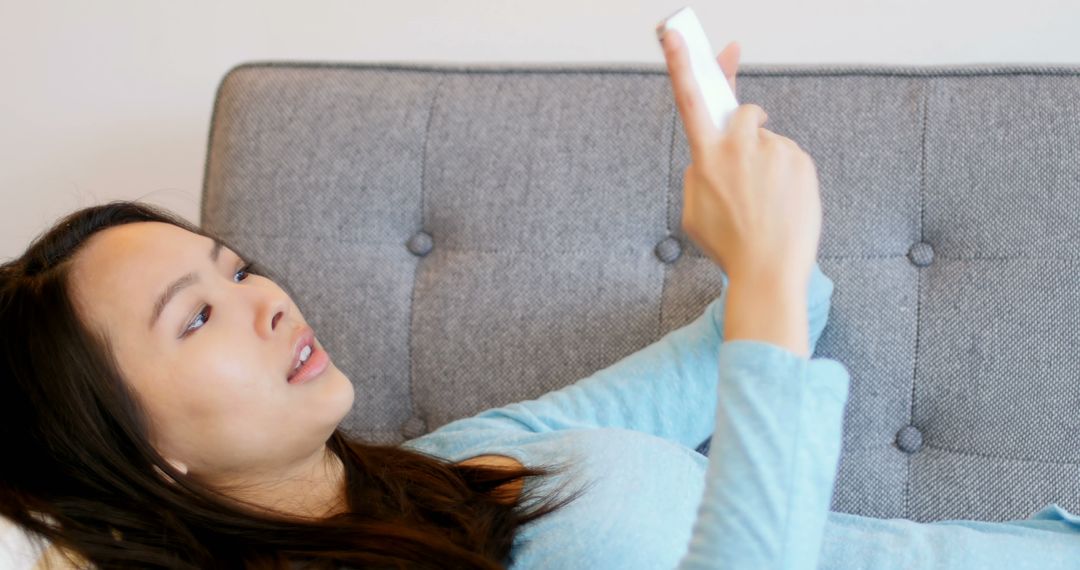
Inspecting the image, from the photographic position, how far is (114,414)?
A: 100cm

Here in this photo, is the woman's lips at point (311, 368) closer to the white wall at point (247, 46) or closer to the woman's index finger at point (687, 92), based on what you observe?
the woman's index finger at point (687, 92)

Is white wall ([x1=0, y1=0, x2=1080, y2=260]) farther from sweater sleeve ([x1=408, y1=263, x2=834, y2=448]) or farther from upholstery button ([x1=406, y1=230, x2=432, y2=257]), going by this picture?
sweater sleeve ([x1=408, y1=263, x2=834, y2=448])

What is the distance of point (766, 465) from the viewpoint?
0.78 m

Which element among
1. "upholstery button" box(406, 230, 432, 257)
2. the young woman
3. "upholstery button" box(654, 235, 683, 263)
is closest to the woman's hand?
the young woman

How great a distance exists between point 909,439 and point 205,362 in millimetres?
767

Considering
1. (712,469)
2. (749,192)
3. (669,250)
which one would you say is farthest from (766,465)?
(669,250)

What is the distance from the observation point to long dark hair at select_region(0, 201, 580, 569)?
0.99 metres

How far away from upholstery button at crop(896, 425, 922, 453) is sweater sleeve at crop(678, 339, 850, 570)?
1.44ft

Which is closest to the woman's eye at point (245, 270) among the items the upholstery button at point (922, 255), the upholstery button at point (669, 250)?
the upholstery button at point (669, 250)

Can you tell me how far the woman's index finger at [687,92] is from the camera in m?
0.79

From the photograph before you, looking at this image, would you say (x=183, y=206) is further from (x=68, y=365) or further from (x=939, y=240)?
(x=939, y=240)

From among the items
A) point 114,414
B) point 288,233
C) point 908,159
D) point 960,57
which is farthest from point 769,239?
point 960,57

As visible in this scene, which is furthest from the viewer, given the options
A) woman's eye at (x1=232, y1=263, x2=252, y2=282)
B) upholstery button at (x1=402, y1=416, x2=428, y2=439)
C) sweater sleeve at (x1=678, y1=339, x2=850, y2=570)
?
upholstery button at (x1=402, y1=416, x2=428, y2=439)

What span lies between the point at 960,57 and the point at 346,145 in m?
0.86
